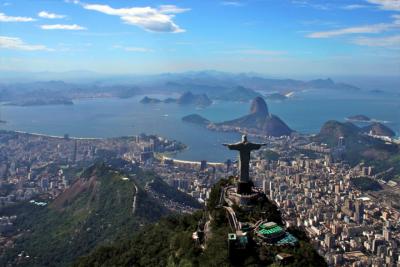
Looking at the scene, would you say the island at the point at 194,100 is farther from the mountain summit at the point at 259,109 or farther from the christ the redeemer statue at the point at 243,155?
the christ the redeemer statue at the point at 243,155

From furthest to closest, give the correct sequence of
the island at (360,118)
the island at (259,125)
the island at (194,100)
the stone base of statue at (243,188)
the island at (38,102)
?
the island at (38,102)
the island at (194,100)
the island at (360,118)
the island at (259,125)
the stone base of statue at (243,188)

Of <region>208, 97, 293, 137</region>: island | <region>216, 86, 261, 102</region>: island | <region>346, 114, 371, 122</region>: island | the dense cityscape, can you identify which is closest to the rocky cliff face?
<region>208, 97, 293, 137</region>: island

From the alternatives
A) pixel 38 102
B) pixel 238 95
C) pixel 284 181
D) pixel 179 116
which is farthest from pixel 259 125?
pixel 38 102

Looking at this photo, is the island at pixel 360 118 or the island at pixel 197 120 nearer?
the island at pixel 197 120

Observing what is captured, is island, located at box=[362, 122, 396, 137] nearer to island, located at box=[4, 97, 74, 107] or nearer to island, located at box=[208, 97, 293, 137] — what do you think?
island, located at box=[208, 97, 293, 137]

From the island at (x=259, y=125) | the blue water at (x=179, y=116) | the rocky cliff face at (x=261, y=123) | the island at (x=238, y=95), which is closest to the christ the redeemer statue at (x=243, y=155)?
the blue water at (x=179, y=116)

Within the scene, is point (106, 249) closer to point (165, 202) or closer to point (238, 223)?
point (238, 223)

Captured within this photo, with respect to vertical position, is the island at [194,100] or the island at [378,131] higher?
the island at [194,100]

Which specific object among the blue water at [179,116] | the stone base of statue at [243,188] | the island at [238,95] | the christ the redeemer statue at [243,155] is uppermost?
the christ the redeemer statue at [243,155]
